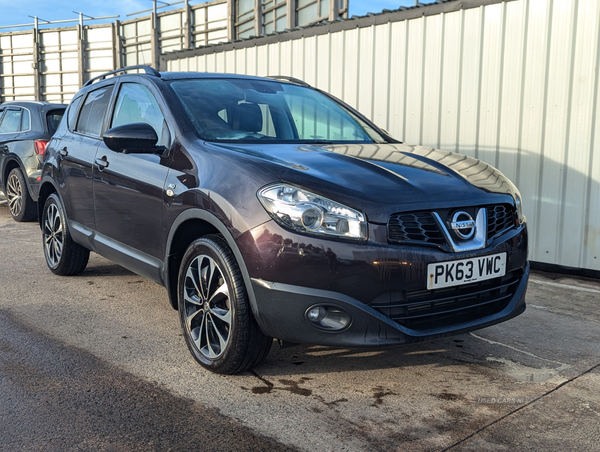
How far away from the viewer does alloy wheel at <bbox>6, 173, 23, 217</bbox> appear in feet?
28.9

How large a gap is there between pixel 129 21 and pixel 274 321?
24359 mm

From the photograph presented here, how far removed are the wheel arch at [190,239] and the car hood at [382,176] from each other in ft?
1.27

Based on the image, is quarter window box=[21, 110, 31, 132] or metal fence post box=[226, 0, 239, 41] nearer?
quarter window box=[21, 110, 31, 132]

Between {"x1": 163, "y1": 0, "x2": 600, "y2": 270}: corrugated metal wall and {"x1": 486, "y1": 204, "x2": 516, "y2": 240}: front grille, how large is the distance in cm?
295

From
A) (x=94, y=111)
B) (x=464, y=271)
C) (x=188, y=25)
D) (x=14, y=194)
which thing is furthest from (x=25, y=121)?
(x=188, y=25)

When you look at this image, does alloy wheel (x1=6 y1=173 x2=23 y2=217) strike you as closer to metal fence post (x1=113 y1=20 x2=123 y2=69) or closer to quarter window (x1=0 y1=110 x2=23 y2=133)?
quarter window (x1=0 y1=110 x2=23 y2=133)

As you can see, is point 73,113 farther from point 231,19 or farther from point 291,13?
point 231,19

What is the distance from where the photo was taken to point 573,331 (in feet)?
13.4

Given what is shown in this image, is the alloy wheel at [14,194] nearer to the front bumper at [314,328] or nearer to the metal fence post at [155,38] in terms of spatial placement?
the front bumper at [314,328]

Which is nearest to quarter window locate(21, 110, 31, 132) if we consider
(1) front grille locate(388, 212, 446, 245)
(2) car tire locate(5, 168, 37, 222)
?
(2) car tire locate(5, 168, 37, 222)

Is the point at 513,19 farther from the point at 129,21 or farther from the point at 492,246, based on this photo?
the point at 129,21

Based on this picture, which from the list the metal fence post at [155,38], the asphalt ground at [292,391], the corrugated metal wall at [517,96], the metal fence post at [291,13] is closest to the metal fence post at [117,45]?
the metal fence post at [155,38]

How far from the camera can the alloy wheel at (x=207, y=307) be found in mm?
3131

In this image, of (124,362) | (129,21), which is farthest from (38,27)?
Answer: (124,362)
